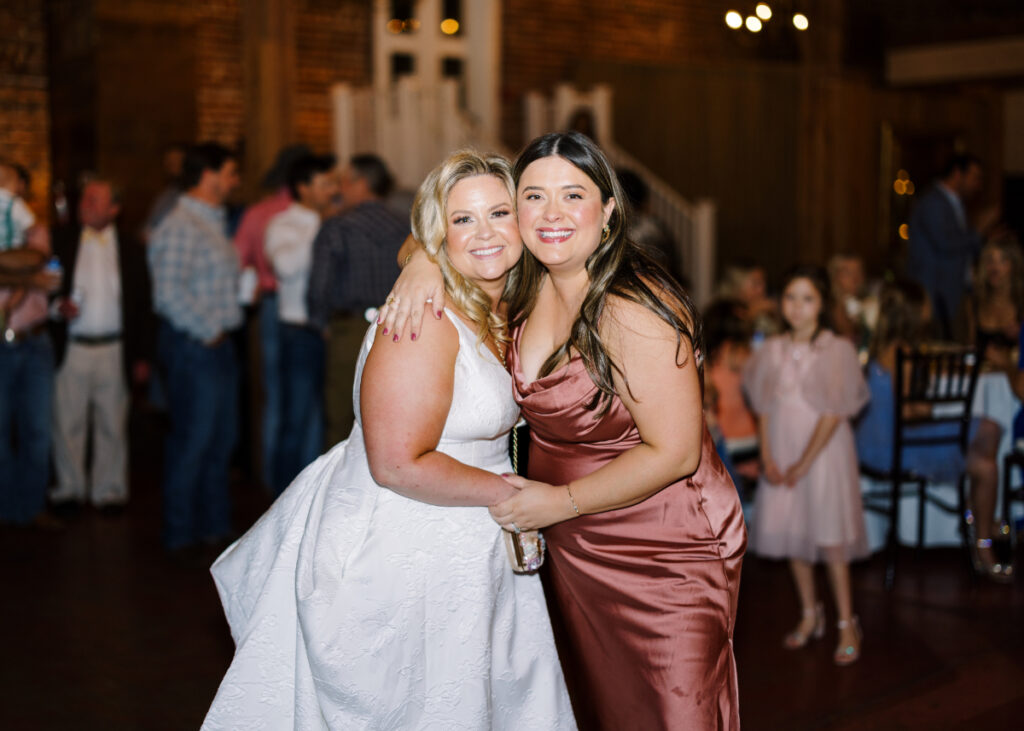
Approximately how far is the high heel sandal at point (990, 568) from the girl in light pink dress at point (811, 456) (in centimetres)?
99

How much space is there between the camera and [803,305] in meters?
3.88

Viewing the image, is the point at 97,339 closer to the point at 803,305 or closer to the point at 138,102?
the point at 138,102

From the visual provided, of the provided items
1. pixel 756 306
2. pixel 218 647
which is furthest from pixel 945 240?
pixel 218 647

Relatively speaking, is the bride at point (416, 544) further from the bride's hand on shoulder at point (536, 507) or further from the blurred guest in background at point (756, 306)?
the blurred guest in background at point (756, 306)

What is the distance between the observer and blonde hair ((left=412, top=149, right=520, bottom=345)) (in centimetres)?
221

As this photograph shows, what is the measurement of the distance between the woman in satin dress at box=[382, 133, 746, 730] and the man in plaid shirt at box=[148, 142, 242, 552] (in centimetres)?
265

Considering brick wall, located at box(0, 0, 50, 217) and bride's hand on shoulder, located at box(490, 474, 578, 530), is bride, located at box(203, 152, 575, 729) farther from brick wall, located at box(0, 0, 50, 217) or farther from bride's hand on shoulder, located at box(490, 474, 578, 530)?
brick wall, located at box(0, 0, 50, 217)

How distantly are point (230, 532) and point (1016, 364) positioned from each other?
3.65 metres

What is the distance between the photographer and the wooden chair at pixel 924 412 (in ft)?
14.9

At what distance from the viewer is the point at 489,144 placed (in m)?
8.38

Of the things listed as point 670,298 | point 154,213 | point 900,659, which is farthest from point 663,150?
point 670,298

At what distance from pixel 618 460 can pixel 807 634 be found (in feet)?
6.71

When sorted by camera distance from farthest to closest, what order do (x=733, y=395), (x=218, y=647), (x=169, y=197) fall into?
(x=169, y=197), (x=733, y=395), (x=218, y=647)

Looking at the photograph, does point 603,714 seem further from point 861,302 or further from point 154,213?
point 154,213
